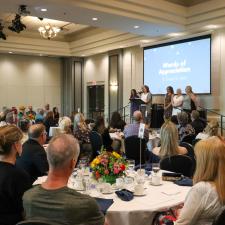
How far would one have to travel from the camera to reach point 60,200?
71.1 inches

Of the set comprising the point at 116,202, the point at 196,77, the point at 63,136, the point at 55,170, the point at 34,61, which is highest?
the point at 34,61

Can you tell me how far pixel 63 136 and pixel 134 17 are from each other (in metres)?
7.50

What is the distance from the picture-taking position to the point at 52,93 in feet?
55.4

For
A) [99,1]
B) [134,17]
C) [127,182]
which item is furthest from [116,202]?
[134,17]

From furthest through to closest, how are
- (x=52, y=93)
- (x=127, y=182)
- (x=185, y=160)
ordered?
1. (x=52, y=93)
2. (x=185, y=160)
3. (x=127, y=182)

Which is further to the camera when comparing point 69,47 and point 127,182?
point 69,47

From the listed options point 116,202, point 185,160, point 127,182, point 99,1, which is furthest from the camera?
point 99,1

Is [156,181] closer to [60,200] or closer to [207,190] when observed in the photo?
[207,190]

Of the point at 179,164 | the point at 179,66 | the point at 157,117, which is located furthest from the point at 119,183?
the point at 179,66

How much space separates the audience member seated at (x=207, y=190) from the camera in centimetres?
211

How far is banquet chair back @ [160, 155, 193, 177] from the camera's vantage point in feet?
12.5

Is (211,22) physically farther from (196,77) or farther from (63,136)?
(63,136)

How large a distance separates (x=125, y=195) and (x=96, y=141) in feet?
13.3

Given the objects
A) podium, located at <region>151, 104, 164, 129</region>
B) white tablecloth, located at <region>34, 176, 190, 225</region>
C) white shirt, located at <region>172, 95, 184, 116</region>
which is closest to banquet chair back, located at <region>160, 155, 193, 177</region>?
white tablecloth, located at <region>34, 176, 190, 225</region>
